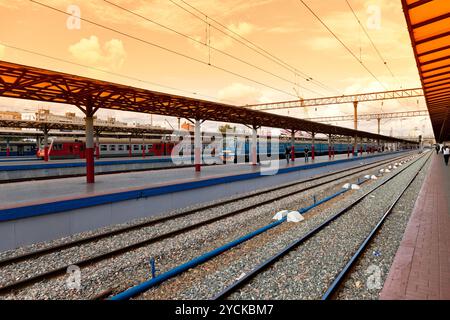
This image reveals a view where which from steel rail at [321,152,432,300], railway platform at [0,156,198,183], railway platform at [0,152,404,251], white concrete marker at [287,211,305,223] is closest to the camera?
steel rail at [321,152,432,300]

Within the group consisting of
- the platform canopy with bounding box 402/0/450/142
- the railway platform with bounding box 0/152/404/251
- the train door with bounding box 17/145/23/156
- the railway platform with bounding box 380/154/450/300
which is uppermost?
the platform canopy with bounding box 402/0/450/142

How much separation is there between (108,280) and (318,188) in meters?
13.6

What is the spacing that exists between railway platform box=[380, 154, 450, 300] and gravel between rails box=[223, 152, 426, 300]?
1.06 meters

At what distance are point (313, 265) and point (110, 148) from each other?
32.2 m

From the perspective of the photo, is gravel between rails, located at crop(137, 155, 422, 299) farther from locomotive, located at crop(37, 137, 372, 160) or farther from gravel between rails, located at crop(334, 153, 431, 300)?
locomotive, located at crop(37, 137, 372, 160)

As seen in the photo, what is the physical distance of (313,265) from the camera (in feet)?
19.9

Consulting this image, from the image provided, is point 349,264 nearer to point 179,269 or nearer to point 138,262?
point 179,269

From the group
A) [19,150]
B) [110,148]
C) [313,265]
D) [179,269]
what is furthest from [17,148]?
[313,265]

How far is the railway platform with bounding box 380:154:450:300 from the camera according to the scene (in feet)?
15.2

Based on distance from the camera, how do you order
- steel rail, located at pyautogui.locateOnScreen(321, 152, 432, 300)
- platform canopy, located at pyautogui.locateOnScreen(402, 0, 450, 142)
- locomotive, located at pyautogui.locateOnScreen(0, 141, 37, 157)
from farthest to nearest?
1. locomotive, located at pyautogui.locateOnScreen(0, 141, 37, 157)
2. platform canopy, located at pyautogui.locateOnScreen(402, 0, 450, 142)
3. steel rail, located at pyautogui.locateOnScreen(321, 152, 432, 300)

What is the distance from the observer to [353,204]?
1152cm

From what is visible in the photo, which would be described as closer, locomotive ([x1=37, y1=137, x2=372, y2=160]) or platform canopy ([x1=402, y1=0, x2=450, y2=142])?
platform canopy ([x1=402, y1=0, x2=450, y2=142])

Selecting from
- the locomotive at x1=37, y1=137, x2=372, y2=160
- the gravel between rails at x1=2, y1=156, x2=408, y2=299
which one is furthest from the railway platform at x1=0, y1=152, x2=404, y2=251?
the locomotive at x1=37, y1=137, x2=372, y2=160
